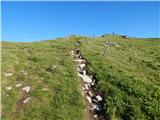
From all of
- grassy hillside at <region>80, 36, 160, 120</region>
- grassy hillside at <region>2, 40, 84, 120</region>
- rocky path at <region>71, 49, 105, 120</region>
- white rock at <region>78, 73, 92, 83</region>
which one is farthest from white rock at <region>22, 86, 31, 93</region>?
grassy hillside at <region>80, 36, 160, 120</region>

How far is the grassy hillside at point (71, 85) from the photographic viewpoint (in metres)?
24.4

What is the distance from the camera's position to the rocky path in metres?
24.5

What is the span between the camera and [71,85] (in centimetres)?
2872

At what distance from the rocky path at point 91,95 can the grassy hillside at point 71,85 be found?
1.72 feet

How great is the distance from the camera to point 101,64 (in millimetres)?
35219

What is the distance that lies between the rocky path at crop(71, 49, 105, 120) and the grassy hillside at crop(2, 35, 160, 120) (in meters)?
0.52

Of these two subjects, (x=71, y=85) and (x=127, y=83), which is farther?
(x=127, y=83)

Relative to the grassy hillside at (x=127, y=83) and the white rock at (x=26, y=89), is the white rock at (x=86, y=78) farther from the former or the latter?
the white rock at (x=26, y=89)

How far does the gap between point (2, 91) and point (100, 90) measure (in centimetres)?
929

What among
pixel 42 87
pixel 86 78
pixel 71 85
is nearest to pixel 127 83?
pixel 86 78

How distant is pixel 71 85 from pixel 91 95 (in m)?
2.50

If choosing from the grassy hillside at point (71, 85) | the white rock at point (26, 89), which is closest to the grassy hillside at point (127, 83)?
the grassy hillside at point (71, 85)

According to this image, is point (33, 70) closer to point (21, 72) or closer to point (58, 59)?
point (21, 72)

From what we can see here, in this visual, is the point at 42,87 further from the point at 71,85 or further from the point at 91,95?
the point at 91,95
